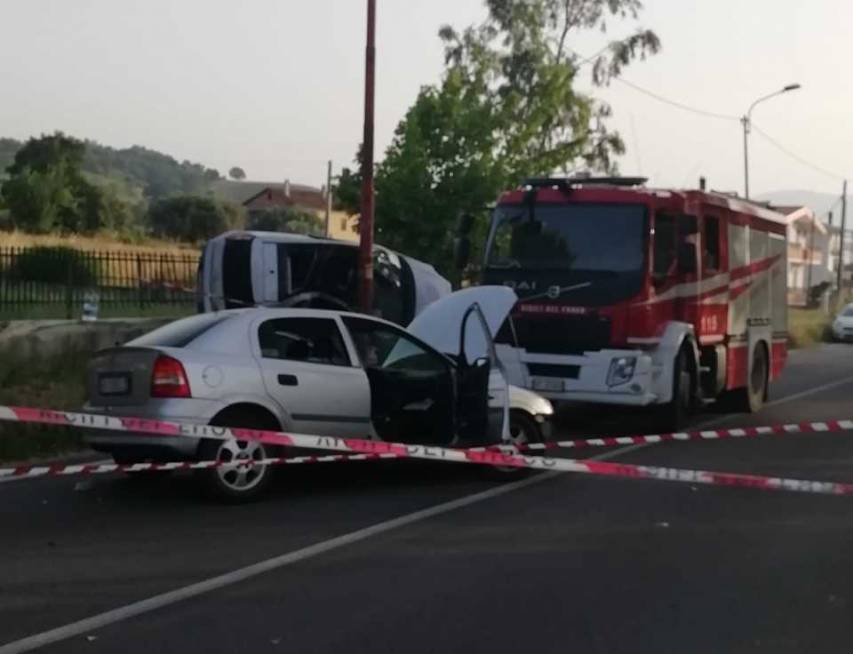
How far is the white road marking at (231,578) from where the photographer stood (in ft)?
19.4

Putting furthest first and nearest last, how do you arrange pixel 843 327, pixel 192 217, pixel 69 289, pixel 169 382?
pixel 192 217 → pixel 843 327 → pixel 69 289 → pixel 169 382

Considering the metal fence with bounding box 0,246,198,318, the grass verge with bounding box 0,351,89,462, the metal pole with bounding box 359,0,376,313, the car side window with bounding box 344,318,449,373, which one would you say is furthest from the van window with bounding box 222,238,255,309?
the car side window with bounding box 344,318,449,373

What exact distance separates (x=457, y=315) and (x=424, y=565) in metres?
3.58

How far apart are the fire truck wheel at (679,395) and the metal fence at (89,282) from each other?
9508mm

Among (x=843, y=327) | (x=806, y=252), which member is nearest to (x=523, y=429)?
(x=843, y=327)

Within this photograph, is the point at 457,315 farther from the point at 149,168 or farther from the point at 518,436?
the point at 149,168

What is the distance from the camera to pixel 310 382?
31.7ft

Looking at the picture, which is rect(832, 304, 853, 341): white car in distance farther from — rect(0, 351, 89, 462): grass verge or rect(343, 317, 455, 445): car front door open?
rect(343, 317, 455, 445): car front door open

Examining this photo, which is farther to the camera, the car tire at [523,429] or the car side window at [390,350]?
the car tire at [523,429]

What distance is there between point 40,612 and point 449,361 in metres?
4.61

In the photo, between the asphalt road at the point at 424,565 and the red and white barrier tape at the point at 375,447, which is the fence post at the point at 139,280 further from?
the red and white barrier tape at the point at 375,447

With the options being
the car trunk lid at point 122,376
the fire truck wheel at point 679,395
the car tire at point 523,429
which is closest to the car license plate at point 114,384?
the car trunk lid at point 122,376

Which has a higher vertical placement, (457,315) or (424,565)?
(457,315)

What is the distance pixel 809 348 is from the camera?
124 ft
